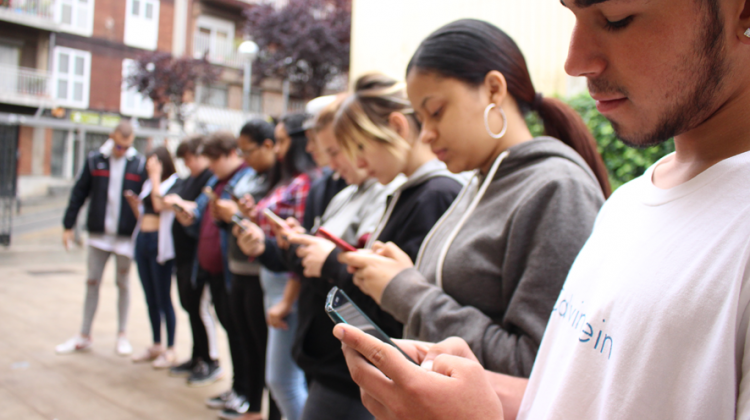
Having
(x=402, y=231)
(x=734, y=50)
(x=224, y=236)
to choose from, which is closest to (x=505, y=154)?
(x=402, y=231)

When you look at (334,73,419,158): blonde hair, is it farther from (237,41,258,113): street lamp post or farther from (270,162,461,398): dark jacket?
(237,41,258,113): street lamp post

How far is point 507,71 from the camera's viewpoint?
126cm

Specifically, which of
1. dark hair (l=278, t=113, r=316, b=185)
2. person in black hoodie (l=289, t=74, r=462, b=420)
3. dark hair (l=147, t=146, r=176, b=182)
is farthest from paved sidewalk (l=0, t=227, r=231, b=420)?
person in black hoodie (l=289, t=74, r=462, b=420)

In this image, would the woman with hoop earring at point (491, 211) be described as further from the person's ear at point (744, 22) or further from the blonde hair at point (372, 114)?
the person's ear at point (744, 22)

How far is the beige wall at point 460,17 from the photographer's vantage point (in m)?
5.07

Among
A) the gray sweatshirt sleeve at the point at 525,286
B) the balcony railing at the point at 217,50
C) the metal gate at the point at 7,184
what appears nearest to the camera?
the gray sweatshirt sleeve at the point at 525,286

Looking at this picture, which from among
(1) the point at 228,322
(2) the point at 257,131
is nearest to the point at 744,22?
(2) the point at 257,131

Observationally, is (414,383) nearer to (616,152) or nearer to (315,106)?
(315,106)

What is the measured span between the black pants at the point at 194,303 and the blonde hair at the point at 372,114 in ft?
7.20

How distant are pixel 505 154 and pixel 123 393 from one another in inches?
128

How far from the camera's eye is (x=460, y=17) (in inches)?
236

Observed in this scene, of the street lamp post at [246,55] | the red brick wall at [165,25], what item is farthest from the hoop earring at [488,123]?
the street lamp post at [246,55]

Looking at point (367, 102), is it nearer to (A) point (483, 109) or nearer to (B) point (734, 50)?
(A) point (483, 109)

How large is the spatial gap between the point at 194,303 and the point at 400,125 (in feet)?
8.32
